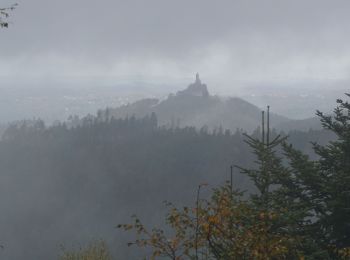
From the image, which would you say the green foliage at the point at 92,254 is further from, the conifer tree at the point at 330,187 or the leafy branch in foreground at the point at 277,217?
the conifer tree at the point at 330,187

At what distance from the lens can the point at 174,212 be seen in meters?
12.0

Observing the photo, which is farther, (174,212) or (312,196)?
(312,196)

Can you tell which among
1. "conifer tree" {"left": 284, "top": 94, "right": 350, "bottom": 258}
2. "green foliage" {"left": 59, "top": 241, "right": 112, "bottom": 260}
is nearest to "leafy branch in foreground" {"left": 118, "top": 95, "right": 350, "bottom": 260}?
"conifer tree" {"left": 284, "top": 94, "right": 350, "bottom": 258}

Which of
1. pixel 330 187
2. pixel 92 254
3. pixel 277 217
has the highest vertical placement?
pixel 330 187

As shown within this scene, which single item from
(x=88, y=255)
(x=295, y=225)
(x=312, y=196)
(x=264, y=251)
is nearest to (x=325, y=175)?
(x=312, y=196)

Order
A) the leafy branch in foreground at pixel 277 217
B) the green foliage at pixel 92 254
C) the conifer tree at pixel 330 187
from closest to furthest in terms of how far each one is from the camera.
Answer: the leafy branch in foreground at pixel 277 217 → the conifer tree at pixel 330 187 → the green foliage at pixel 92 254

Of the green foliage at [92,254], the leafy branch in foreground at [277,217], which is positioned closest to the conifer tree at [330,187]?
the leafy branch in foreground at [277,217]

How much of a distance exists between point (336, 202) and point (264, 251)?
6.93m

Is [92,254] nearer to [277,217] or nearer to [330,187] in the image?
[330,187]

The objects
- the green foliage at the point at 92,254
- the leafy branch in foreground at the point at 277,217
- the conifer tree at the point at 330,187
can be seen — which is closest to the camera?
the leafy branch in foreground at the point at 277,217

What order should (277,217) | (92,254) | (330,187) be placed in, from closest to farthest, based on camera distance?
(277,217) → (330,187) → (92,254)

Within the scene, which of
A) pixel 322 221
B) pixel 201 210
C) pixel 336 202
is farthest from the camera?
pixel 322 221

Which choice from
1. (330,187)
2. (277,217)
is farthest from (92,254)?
(277,217)

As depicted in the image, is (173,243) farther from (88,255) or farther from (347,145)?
(88,255)
